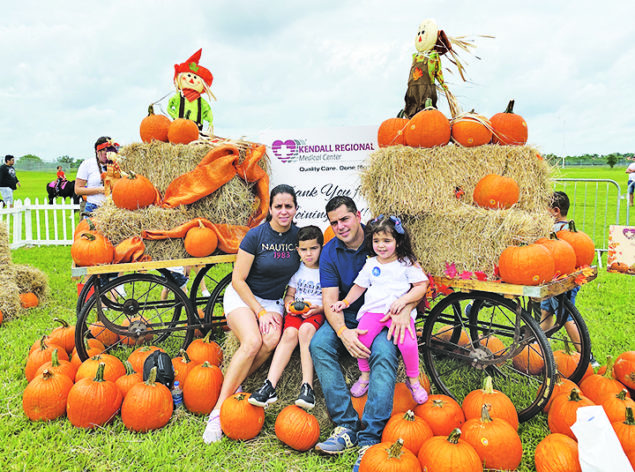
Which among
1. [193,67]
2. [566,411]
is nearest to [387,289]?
[566,411]

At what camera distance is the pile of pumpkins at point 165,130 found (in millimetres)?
4582

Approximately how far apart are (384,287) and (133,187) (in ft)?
8.33

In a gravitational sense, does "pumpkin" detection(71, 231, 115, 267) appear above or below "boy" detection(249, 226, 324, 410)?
above

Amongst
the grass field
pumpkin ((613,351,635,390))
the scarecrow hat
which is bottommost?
the grass field

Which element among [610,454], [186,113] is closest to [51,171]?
[186,113]

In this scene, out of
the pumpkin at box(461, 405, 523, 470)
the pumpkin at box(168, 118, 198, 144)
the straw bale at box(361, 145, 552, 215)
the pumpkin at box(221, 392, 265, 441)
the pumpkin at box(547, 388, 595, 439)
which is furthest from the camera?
the pumpkin at box(168, 118, 198, 144)

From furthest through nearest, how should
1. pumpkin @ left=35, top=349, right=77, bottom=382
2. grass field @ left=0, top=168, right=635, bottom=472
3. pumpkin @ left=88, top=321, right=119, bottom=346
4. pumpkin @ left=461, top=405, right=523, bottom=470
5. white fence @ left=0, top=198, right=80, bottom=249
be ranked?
white fence @ left=0, top=198, right=80, bottom=249
pumpkin @ left=88, top=321, right=119, bottom=346
pumpkin @ left=35, top=349, right=77, bottom=382
grass field @ left=0, top=168, right=635, bottom=472
pumpkin @ left=461, top=405, right=523, bottom=470

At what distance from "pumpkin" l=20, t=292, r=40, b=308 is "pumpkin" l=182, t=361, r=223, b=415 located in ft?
12.6

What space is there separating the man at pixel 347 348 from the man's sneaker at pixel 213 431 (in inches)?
27.2

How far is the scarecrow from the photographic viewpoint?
17.2 feet

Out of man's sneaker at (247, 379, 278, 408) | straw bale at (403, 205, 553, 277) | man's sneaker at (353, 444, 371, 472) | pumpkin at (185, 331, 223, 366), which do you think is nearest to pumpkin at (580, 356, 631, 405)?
straw bale at (403, 205, 553, 277)

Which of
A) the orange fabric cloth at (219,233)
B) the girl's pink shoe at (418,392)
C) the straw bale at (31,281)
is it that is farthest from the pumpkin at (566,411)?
the straw bale at (31,281)

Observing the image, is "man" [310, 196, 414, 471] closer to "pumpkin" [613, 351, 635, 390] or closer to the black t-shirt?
the black t-shirt

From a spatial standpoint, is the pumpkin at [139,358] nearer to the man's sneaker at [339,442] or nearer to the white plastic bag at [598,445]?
the man's sneaker at [339,442]
